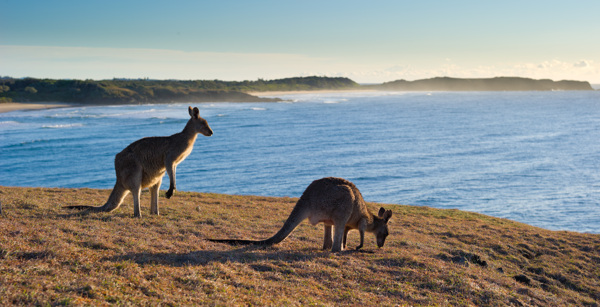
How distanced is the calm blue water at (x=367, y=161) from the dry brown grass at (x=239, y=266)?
6.76 metres

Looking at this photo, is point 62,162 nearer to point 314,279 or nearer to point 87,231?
point 87,231

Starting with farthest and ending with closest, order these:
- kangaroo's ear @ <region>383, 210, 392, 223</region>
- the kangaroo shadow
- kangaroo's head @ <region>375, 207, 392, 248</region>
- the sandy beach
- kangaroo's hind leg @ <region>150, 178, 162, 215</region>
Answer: the sandy beach < kangaroo's hind leg @ <region>150, 178, 162, 215</region> < kangaroo's head @ <region>375, 207, 392, 248</region> < kangaroo's ear @ <region>383, 210, 392, 223</region> < the kangaroo shadow

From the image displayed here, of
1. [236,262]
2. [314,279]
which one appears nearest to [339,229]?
[314,279]

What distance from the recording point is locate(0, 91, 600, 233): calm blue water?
3831cm

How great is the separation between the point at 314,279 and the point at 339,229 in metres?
1.94

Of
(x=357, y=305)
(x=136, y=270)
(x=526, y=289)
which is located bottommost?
(x=526, y=289)

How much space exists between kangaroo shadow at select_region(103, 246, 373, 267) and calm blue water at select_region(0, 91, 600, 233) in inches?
369

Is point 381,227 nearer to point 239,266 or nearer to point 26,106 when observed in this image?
point 239,266

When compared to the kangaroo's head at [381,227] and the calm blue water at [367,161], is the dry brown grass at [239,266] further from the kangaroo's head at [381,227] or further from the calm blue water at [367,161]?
the calm blue water at [367,161]

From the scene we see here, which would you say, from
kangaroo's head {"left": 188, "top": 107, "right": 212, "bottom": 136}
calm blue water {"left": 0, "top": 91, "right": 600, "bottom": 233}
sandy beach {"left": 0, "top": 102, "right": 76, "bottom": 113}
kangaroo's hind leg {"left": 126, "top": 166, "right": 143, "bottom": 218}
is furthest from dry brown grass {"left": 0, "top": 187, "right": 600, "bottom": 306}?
sandy beach {"left": 0, "top": 102, "right": 76, "bottom": 113}

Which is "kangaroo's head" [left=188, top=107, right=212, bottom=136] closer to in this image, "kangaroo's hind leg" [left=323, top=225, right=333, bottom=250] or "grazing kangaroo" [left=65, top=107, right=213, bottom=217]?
"grazing kangaroo" [left=65, top=107, right=213, bottom=217]

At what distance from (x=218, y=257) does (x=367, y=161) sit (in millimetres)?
46541

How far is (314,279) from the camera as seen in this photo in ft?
28.9

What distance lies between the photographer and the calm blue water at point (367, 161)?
126ft
